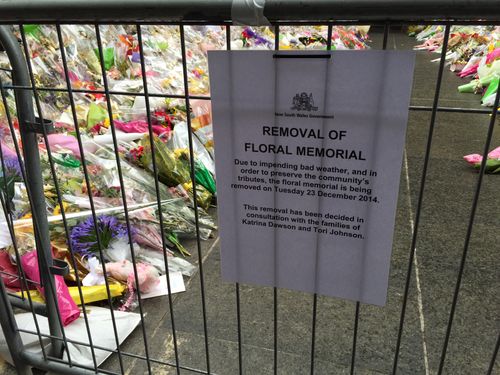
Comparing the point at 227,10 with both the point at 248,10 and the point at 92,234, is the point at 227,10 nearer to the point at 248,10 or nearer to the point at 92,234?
the point at 248,10

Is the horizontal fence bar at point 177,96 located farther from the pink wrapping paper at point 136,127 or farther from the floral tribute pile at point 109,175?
the pink wrapping paper at point 136,127

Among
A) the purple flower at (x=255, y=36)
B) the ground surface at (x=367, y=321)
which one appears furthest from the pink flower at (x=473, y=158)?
the purple flower at (x=255, y=36)

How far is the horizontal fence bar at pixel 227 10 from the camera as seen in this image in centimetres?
113

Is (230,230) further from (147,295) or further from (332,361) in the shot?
(147,295)

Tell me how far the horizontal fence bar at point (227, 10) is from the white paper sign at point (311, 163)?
0.35ft


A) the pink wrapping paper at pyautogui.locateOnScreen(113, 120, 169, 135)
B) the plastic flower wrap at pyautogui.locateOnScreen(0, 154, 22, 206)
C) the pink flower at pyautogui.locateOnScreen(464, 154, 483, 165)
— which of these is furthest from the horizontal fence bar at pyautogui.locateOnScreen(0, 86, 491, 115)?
the pink flower at pyautogui.locateOnScreen(464, 154, 483, 165)

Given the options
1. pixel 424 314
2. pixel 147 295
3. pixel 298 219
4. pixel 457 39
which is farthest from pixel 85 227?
pixel 457 39

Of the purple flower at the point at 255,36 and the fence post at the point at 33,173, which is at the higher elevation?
the purple flower at the point at 255,36

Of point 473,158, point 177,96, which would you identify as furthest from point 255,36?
point 177,96

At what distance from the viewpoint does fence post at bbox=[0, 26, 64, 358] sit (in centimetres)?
181

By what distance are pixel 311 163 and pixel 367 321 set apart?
1.66m

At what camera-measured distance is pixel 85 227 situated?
119 inches

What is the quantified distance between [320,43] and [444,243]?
222 inches

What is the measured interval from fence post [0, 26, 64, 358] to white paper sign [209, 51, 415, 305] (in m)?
0.96
